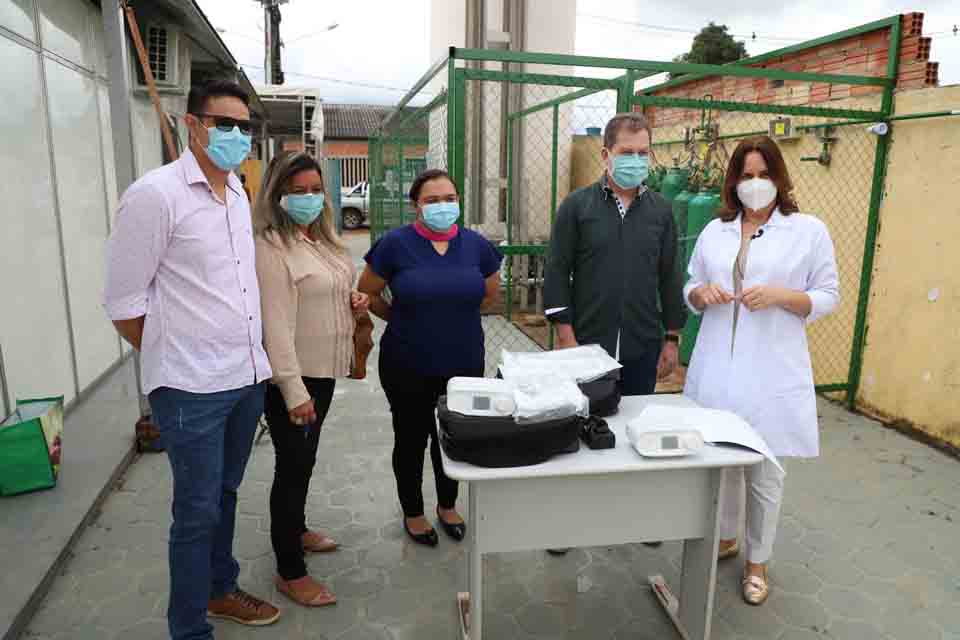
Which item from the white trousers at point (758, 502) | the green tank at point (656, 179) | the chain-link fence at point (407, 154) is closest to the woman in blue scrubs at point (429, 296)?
the white trousers at point (758, 502)

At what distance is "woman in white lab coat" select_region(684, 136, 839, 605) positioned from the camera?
2.40 metres

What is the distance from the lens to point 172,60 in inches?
214

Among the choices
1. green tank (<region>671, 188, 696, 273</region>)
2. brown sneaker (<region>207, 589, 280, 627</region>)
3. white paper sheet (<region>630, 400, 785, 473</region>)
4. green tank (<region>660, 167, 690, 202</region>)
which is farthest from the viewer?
green tank (<region>660, 167, 690, 202</region>)

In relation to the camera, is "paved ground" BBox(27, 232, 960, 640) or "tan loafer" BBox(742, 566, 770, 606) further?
"tan loafer" BBox(742, 566, 770, 606)

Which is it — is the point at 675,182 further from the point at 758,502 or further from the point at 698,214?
the point at 758,502

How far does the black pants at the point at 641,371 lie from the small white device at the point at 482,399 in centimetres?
89

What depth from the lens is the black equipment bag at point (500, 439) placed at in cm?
179

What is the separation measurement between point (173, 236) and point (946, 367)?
4224mm

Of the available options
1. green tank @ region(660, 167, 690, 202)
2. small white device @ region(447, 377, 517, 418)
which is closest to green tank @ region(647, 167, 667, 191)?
green tank @ region(660, 167, 690, 202)

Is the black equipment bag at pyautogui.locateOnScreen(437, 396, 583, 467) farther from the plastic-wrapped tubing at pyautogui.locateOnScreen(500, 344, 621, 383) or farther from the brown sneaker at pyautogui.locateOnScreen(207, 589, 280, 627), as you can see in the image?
the brown sneaker at pyautogui.locateOnScreen(207, 589, 280, 627)

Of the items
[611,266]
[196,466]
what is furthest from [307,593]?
[611,266]

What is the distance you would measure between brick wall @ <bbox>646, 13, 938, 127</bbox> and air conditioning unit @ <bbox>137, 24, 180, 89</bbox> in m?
4.74

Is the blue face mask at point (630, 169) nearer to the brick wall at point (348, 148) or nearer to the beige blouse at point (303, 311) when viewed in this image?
the beige blouse at point (303, 311)

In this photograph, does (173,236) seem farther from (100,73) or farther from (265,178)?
(100,73)
